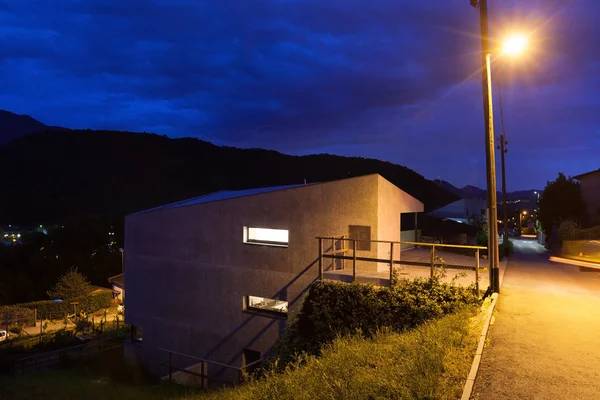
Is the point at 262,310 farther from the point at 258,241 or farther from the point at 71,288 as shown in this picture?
the point at 71,288

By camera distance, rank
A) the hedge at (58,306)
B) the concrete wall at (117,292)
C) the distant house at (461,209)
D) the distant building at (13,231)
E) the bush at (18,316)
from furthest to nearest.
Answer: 1. the distant building at (13,231)
2. the distant house at (461,209)
3. the concrete wall at (117,292)
4. the hedge at (58,306)
5. the bush at (18,316)

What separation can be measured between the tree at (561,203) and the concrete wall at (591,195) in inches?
16.9

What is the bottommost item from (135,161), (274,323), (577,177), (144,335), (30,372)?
(30,372)

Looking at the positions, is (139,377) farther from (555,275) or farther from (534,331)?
(555,275)

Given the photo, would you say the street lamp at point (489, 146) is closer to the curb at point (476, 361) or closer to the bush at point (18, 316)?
the curb at point (476, 361)

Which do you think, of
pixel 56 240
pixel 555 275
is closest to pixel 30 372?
pixel 555 275

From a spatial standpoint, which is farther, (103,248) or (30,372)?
(103,248)

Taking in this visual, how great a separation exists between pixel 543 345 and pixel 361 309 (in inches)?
201

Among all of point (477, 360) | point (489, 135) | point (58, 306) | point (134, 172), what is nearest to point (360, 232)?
point (489, 135)

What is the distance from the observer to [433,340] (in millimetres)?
7090

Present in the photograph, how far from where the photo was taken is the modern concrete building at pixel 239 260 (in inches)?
575

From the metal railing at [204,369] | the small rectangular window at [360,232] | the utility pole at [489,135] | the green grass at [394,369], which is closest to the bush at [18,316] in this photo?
the metal railing at [204,369]

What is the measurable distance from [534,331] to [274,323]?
27.8 ft

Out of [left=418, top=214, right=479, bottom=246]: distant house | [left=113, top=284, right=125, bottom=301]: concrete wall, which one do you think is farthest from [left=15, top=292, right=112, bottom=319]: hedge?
[left=418, top=214, right=479, bottom=246]: distant house
